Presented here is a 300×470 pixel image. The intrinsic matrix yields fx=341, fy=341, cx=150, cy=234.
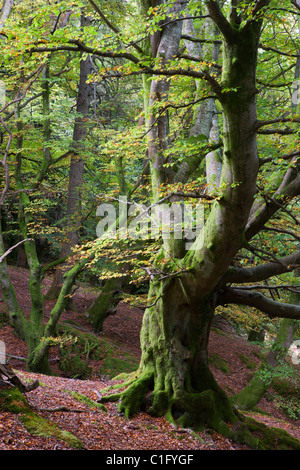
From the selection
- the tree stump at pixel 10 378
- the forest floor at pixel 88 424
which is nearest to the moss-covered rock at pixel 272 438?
the forest floor at pixel 88 424

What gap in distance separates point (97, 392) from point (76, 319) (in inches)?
255

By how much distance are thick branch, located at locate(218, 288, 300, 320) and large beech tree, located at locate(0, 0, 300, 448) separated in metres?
0.02

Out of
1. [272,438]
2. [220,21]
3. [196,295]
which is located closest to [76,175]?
[196,295]

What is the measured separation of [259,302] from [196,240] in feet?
6.14

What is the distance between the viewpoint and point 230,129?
3.82m

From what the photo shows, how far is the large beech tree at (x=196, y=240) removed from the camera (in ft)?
13.0

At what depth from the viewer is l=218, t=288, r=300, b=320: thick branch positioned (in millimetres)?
6137

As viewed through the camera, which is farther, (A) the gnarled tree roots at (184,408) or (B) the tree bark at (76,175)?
(B) the tree bark at (76,175)

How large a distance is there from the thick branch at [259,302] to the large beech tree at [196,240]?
0.02 m

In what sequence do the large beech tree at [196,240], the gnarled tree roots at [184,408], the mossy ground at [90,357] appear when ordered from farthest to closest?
the mossy ground at [90,357] < the gnarled tree roots at [184,408] < the large beech tree at [196,240]

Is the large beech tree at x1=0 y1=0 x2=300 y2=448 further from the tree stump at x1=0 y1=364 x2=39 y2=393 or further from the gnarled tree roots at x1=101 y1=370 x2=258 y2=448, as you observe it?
the tree stump at x1=0 y1=364 x2=39 y2=393

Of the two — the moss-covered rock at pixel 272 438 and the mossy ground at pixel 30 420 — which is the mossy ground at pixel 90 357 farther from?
the mossy ground at pixel 30 420

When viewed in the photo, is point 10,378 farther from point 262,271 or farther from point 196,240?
point 262,271

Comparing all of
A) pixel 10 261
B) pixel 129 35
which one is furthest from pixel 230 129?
pixel 10 261
